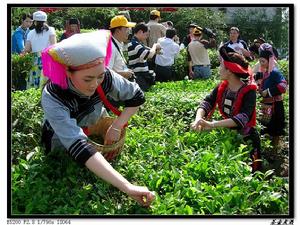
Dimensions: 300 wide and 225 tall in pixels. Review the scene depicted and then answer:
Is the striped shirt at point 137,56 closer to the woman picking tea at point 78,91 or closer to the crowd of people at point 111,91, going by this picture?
the crowd of people at point 111,91

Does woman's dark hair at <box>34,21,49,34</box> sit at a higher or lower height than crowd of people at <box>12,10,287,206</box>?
higher

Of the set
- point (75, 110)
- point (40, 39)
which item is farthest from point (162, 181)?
point (40, 39)

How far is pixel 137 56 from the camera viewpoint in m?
7.32

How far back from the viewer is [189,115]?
4781mm

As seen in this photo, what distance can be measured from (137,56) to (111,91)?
4158 millimetres

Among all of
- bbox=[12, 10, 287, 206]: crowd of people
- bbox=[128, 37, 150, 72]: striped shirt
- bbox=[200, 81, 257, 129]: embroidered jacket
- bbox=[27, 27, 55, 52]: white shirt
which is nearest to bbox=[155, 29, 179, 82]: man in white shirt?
bbox=[12, 10, 287, 206]: crowd of people

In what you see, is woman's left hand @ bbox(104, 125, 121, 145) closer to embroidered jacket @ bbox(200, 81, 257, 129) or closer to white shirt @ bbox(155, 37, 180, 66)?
embroidered jacket @ bbox(200, 81, 257, 129)

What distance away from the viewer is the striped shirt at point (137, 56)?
23.9 feet

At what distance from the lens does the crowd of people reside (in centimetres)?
271

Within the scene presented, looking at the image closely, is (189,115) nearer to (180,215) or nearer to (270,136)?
(270,136)

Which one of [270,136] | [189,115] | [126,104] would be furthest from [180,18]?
[126,104]

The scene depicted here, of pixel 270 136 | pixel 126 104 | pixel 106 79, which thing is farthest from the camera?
pixel 270 136

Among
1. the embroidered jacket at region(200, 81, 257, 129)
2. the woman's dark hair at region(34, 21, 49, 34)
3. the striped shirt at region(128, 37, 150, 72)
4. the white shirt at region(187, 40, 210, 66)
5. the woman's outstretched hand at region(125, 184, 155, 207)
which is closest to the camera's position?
the woman's outstretched hand at region(125, 184, 155, 207)

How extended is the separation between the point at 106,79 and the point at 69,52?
477 millimetres
